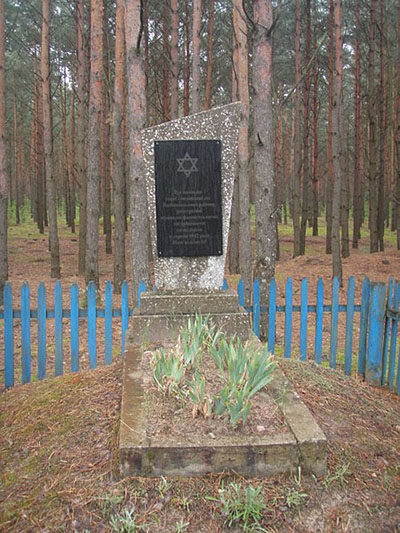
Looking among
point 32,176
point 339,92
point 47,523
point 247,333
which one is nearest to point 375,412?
point 247,333

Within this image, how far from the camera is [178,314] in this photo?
15.7 feet

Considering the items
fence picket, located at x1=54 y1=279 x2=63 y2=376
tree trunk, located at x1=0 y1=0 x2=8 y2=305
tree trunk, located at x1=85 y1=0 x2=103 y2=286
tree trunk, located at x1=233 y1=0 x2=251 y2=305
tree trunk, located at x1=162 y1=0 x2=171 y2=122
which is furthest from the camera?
tree trunk, located at x1=162 y1=0 x2=171 y2=122

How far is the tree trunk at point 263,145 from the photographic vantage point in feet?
Answer: 21.8

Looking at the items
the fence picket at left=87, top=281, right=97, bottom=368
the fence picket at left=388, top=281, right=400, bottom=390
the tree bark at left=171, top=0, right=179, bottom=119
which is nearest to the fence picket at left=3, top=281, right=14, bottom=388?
the fence picket at left=87, top=281, right=97, bottom=368

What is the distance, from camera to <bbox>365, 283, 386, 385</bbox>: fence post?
5.91 m

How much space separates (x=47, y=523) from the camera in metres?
2.66

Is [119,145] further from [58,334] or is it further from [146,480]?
[146,480]

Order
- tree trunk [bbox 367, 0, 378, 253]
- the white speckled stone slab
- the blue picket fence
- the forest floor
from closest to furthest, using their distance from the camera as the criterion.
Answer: the forest floor, the white speckled stone slab, the blue picket fence, tree trunk [bbox 367, 0, 378, 253]

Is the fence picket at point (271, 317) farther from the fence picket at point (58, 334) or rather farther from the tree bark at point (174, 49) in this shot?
the tree bark at point (174, 49)

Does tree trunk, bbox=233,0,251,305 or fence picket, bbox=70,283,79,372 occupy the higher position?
tree trunk, bbox=233,0,251,305

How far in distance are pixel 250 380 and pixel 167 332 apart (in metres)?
1.49

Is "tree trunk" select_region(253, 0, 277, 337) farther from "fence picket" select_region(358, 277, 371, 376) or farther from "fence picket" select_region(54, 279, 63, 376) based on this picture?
"fence picket" select_region(54, 279, 63, 376)

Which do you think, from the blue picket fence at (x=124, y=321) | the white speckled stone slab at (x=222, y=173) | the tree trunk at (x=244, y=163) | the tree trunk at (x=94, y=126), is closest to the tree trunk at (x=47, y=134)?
the tree trunk at (x=94, y=126)

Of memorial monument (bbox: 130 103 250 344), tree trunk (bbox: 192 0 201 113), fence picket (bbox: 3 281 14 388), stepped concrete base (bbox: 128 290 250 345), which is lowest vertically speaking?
fence picket (bbox: 3 281 14 388)
